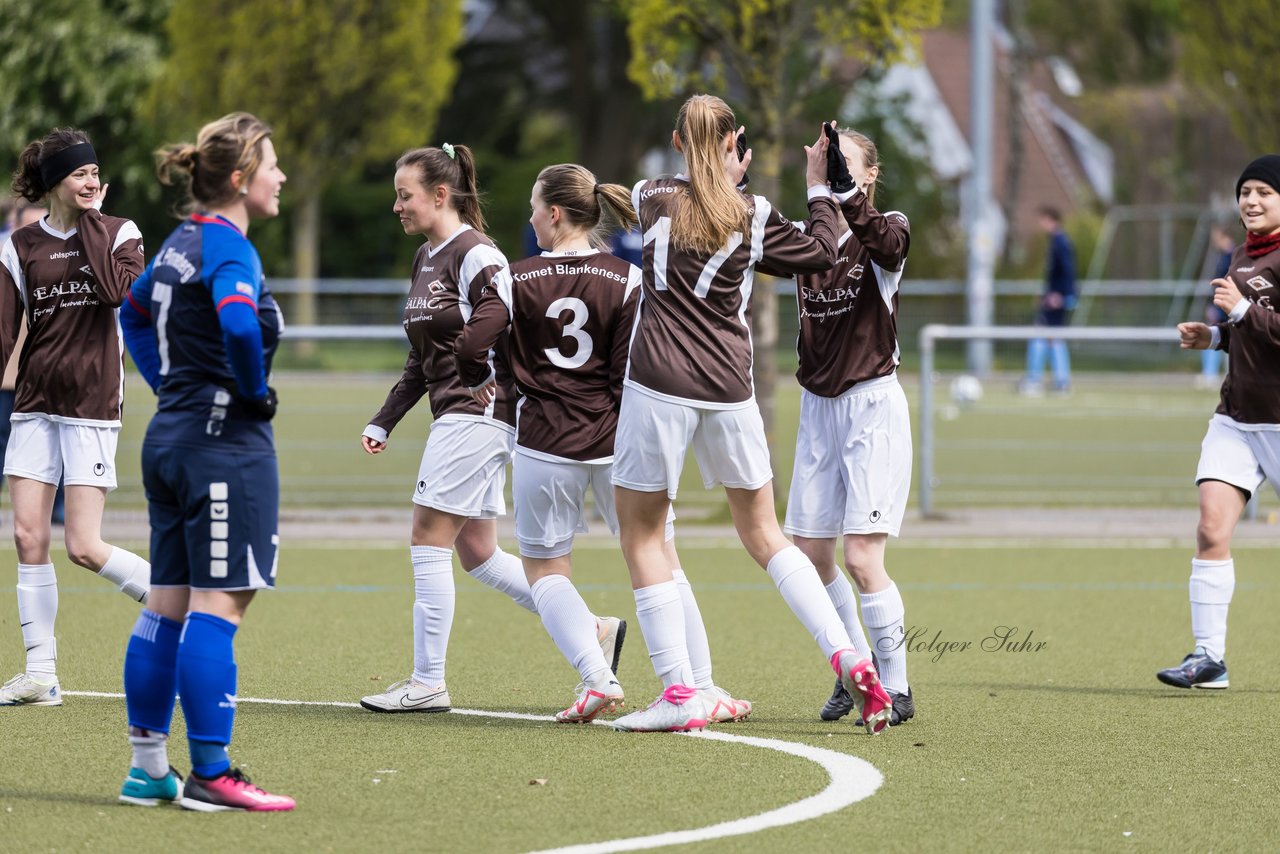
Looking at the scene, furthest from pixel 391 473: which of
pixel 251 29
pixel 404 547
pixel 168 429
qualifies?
pixel 251 29

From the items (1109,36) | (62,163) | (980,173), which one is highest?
(1109,36)

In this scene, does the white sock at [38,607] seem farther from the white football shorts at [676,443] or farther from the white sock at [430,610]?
the white football shorts at [676,443]

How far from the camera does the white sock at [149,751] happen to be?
17.6 feet

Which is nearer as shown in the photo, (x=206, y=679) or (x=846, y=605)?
(x=206, y=679)

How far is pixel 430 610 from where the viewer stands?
7023 millimetres

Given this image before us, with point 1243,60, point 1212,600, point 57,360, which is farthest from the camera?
point 1243,60

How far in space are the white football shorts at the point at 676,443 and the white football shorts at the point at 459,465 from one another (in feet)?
2.19

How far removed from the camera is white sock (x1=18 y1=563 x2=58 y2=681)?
7133mm

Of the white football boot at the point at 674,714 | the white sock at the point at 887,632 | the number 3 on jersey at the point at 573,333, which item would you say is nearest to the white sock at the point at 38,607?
the number 3 on jersey at the point at 573,333

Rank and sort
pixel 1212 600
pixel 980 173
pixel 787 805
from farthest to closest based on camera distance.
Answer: pixel 980 173
pixel 1212 600
pixel 787 805

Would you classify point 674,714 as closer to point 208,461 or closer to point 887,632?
point 887,632

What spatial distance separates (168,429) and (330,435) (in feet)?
31.9

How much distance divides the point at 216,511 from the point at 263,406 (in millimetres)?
318

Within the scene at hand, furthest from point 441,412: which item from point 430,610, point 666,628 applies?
point 666,628
